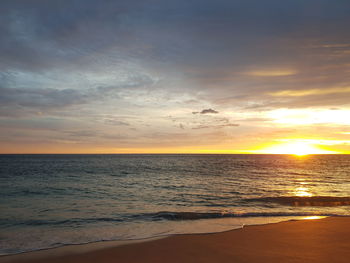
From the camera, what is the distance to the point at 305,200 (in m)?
20.8

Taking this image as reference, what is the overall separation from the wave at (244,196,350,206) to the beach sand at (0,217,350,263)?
29.6 feet

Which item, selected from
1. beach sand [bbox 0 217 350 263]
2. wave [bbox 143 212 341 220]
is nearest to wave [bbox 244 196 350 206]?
wave [bbox 143 212 341 220]

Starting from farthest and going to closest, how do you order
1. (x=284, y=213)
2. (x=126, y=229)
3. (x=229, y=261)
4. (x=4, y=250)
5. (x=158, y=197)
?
(x=158, y=197)
(x=284, y=213)
(x=126, y=229)
(x=4, y=250)
(x=229, y=261)

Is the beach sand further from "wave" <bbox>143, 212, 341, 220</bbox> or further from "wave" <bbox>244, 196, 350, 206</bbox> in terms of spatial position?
"wave" <bbox>244, 196, 350, 206</bbox>

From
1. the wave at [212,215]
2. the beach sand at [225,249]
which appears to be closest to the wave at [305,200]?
the wave at [212,215]

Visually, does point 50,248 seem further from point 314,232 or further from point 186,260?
point 314,232

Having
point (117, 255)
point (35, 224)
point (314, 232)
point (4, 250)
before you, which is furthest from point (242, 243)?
point (35, 224)

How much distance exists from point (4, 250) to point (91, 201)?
10.2 metres

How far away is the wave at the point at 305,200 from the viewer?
65.1 ft

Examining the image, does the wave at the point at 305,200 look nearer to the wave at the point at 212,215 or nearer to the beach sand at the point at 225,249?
the wave at the point at 212,215

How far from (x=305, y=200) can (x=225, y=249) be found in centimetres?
1476

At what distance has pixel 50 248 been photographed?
9.64 meters

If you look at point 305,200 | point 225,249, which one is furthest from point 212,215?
point 305,200

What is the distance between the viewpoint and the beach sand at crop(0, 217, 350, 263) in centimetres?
824
